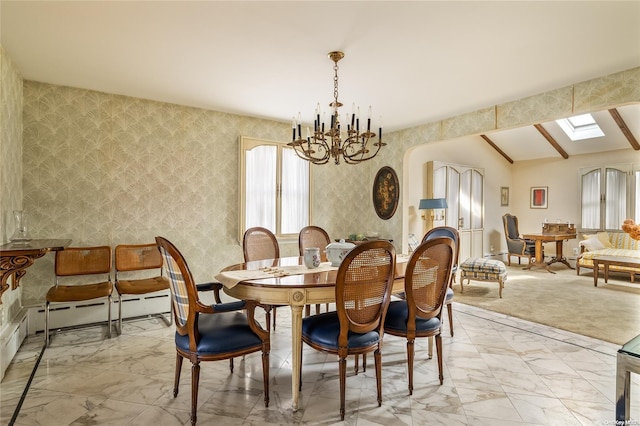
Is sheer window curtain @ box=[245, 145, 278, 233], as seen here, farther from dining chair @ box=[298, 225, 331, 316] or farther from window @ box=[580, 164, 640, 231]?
window @ box=[580, 164, 640, 231]

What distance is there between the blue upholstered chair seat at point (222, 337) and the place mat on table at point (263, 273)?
10.3 inches

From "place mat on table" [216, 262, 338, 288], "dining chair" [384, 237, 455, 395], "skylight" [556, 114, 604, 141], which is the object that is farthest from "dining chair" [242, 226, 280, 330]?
"skylight" [556, 114, 604, 141]

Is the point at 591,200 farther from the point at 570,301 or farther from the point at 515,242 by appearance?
A: the point at 570,301

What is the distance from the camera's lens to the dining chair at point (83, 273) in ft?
11.1

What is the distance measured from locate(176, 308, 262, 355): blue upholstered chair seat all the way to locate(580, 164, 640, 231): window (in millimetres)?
8662

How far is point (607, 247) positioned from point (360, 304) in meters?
7.63

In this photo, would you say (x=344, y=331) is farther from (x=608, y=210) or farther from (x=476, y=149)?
(x=608, y=210)

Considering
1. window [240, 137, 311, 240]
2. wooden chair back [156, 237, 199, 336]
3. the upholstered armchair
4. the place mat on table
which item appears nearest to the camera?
wooden chair back [156, 237, 199, 336]

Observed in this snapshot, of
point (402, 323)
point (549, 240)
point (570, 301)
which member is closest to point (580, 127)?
point (549, 240)

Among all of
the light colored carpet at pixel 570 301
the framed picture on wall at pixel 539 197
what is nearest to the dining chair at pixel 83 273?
the light colored carpet at pixel 570 301

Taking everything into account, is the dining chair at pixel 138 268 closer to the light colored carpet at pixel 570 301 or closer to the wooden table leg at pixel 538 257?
the light colored carpet at pixel 570 301

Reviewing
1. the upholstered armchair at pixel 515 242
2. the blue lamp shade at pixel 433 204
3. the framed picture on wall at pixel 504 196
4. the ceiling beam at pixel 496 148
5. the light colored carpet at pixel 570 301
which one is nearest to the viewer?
the light colored carpet at pixel 570 301

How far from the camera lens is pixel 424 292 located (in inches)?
97.3

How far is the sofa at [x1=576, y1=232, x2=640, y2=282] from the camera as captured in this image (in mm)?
6625
